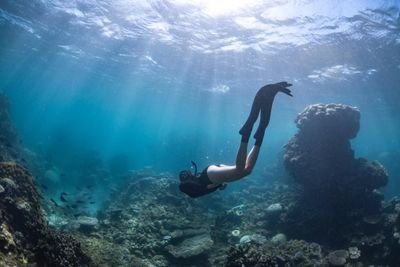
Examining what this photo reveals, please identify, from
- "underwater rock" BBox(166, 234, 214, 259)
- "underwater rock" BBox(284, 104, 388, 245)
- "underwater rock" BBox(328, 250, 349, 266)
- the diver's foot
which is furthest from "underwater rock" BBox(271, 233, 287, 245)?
the diver's foot

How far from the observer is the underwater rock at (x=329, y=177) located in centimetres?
1539

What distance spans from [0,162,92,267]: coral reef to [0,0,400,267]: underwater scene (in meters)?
0.04

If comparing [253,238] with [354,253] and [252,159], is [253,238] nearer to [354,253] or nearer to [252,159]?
[354,253]

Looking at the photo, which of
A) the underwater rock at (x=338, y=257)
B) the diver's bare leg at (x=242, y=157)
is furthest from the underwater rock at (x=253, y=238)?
the diver's bare leg at (x=242, y=157)

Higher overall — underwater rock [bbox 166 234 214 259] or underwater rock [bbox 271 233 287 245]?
underwater rock [bbox 271 233 287 245]

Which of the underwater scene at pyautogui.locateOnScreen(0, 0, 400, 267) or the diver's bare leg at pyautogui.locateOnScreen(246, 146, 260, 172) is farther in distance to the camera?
the underwater scene at pyautogui.locateOnScreen(0, 0, 400, 267)

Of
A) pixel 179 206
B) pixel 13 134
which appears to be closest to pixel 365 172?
pixel 179 206

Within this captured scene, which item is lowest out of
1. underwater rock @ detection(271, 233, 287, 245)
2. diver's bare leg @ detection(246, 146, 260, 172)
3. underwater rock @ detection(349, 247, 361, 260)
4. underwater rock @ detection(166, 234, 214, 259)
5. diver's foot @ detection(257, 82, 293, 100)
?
underwater rock @ detection(166, 234, 214, 259)

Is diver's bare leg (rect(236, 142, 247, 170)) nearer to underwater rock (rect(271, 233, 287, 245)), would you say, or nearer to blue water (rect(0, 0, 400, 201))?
underwater rock (rect(271, 233, 287, 245))

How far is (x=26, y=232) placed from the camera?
923 centimetres

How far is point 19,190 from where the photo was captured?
Result: 10.4 metres

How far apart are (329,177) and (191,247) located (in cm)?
832

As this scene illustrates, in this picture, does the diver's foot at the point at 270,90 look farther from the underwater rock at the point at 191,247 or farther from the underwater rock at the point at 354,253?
the underwater rock at the point at 354,253

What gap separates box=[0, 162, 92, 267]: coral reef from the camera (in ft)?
25.6
